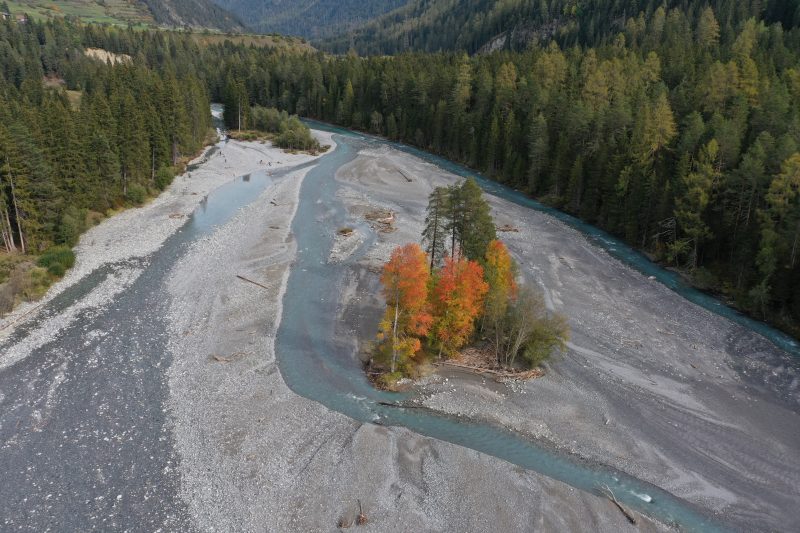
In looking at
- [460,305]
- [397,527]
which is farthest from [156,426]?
[460,305]

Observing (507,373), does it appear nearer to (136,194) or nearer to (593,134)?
(593,134)

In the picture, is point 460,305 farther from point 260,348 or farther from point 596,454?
point 260,348

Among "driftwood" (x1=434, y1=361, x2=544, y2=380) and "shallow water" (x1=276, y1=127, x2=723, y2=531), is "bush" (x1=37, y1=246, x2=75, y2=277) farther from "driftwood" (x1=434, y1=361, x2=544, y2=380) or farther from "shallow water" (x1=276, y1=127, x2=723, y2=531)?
"driftwood" (x1=434, y1=361, x2=544, y2=380)

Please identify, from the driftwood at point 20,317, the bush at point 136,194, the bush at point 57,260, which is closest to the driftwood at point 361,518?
the driftwood at point 20,317

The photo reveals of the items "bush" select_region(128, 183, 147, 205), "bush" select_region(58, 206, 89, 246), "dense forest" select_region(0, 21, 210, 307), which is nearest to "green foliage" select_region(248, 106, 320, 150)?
"dense forest" select_region(0, 21, 210, 307)

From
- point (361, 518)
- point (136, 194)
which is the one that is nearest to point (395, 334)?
point (361, 518)

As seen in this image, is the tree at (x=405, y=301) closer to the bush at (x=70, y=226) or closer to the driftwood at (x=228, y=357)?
the driftwood at (x=228, y=357)

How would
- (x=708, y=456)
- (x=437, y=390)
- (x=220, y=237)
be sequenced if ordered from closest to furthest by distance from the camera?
1. (x=708, y=456)
2. (x=437, y=390)
3. (x=220, y=237)
